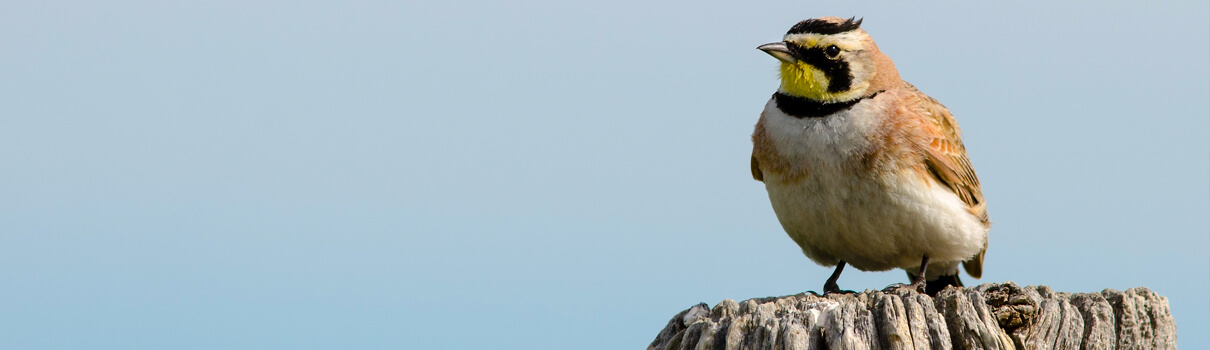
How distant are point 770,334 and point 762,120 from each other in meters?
3.08

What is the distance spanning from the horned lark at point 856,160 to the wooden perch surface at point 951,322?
62.2 inches

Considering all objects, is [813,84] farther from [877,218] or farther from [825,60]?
[877,218]

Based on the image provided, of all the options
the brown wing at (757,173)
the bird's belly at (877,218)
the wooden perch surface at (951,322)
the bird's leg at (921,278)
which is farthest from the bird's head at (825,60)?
the wooden perch surface at (951,322)

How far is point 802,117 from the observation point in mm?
7641

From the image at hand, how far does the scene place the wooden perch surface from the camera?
17.5ft

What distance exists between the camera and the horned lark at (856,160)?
7.48 metres

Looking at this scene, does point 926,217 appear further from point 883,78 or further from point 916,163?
point 883,78

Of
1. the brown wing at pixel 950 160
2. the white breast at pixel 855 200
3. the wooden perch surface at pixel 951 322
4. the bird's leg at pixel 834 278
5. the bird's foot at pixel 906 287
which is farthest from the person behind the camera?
the bird's leg at pixel 834 278

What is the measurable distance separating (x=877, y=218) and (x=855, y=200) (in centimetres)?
21

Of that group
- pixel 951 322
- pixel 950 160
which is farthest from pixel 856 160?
pixel 951 322

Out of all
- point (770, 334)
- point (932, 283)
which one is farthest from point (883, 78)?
point (770, 334)

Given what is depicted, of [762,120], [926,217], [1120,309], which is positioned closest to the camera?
[1120,309]

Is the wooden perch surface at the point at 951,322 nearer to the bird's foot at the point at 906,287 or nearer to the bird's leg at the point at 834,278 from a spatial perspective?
the bird's foot at the point at 906,287

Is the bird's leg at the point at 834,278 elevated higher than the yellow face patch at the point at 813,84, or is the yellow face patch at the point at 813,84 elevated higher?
the yellow face patch at the point at 813,84
